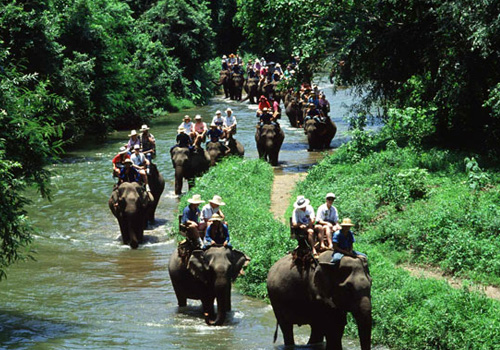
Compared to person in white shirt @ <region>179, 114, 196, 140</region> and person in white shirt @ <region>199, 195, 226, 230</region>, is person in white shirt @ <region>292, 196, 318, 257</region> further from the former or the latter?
person in white shirt @ <region>179, 114, 196, 140</region>

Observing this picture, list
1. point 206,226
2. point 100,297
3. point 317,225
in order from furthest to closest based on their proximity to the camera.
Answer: point 100,297, point 206,226, point 317,225

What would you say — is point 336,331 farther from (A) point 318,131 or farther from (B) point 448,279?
(A) point 318,131

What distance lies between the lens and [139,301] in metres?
15.4

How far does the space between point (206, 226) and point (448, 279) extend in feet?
13.6

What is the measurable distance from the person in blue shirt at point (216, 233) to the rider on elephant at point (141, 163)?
622cm

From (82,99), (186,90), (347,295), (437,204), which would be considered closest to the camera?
(347,295)

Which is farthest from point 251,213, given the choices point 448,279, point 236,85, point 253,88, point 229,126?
point 236,85

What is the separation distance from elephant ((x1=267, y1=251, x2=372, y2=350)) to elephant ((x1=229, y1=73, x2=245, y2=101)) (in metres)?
36.3

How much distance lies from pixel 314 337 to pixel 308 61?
12862 millimetres

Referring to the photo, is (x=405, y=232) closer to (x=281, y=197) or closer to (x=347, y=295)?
(x=347, y=295)

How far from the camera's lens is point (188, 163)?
23.8 meters

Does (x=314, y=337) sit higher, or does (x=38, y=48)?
(x=38, y=48)

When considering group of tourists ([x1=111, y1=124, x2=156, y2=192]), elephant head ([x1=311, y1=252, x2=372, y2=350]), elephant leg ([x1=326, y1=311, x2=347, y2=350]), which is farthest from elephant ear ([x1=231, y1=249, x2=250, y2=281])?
group of tourists ([x1=111, y1=124, x2=156, y2=192])

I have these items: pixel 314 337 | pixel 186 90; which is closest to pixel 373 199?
pixel 314 337
